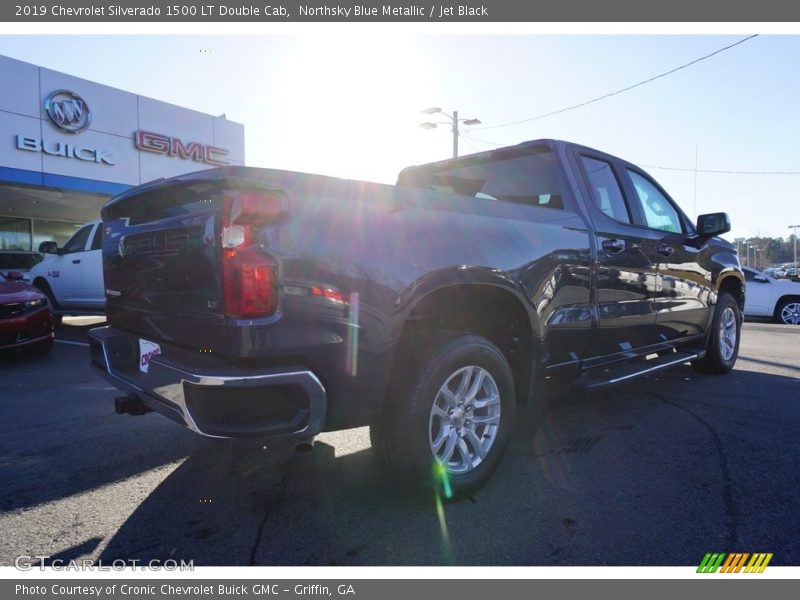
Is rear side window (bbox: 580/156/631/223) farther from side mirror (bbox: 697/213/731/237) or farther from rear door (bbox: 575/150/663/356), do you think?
side mirror (bbox: 697/213/731/237)

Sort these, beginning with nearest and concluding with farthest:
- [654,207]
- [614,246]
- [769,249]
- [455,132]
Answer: [614,246]
[654,207]
[455,132]
[769,249]

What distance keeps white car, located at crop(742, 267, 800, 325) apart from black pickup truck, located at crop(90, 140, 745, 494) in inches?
414

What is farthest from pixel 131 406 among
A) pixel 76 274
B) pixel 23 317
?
pixel 76 274

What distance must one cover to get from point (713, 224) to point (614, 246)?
1756mm

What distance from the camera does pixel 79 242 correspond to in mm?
9039

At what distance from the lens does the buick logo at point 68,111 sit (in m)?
14.1

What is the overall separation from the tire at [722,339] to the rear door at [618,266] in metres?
1.59

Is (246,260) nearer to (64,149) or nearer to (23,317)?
(23,317)

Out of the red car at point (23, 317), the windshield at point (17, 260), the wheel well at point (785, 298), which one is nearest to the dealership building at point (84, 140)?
the windshield at point (17, 260)

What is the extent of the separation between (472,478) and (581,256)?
5.26ft

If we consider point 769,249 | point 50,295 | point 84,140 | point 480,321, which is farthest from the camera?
point 769,249

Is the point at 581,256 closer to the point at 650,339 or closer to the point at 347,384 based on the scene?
the point at 650,339

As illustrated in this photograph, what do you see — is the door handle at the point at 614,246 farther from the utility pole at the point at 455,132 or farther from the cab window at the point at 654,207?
the utility pole at the point at 455,132
